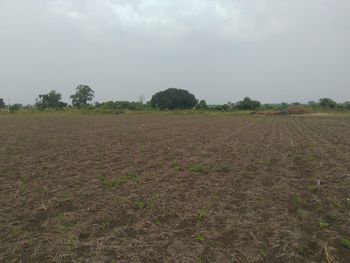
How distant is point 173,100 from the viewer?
83.6m

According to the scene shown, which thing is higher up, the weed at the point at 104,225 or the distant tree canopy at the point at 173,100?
the distant tree canopy at the point at 173,100

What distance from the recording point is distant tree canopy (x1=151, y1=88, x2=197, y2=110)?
84.0 metres

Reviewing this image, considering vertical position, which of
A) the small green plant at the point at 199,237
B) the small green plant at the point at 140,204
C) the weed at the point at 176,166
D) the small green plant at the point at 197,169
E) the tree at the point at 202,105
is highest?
the tree at the point at 202,105

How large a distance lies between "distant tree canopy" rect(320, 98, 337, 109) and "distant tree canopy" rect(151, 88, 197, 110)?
123 ft

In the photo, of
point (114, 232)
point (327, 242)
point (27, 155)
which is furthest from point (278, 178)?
point (27, 155)

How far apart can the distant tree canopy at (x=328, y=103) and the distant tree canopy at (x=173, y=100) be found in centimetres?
3735

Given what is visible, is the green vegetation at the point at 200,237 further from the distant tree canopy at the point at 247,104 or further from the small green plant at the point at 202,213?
the distant tree canopy at the point at 247,104

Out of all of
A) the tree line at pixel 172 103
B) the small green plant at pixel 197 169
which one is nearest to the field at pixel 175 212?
the small green plant at pixel 197 169

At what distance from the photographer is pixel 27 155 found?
33.3 feet

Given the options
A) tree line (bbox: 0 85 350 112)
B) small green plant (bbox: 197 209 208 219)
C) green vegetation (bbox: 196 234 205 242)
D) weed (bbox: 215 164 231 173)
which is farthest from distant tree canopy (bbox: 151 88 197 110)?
Answer: green vegetation (bbox: 196 234 205 242)

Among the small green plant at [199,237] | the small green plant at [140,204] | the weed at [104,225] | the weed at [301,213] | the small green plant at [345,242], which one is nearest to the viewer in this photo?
the small green plant at [345,242]

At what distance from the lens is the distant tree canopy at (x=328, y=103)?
234 feet

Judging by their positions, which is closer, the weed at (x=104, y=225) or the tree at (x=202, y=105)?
the weed at (x=104, y=225)

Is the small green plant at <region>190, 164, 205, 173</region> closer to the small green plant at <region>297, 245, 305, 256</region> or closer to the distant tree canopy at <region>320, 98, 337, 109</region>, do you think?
the small green plant at <region>297, 245, 305, 256</region>
